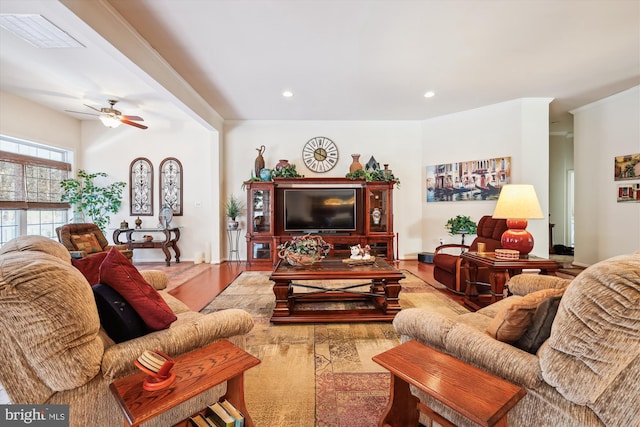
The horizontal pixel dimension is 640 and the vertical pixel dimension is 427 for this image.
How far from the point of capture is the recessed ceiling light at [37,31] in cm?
225

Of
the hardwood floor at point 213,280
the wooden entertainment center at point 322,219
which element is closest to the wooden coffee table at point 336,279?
the hardwood floor at point 213,280

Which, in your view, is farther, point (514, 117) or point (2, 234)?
point (514, 117)

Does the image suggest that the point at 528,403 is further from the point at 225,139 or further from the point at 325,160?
the point at 225,139

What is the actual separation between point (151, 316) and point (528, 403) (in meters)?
1.50

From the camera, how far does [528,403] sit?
0.91 metres

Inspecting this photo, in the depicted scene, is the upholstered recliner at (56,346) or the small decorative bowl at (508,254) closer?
the upholstered recliner at (56,346)

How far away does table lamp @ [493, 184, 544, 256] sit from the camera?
2404 mm

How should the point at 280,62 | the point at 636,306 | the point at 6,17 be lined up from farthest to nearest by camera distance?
the point at 280,62
the point at 6,17
the point at 636,306

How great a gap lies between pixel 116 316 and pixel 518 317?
163cm

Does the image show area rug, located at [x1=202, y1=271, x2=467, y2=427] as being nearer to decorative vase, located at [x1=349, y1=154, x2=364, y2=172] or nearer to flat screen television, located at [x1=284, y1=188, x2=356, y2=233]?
flat screen television, located at [x1=284, y1=188, x2=356, y2=233]

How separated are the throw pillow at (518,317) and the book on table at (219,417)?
1105 millimetres

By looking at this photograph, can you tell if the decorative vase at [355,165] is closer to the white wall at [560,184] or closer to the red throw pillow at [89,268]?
the red throw pillow at [89,268]

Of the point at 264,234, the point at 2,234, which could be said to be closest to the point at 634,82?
the point at 264,234

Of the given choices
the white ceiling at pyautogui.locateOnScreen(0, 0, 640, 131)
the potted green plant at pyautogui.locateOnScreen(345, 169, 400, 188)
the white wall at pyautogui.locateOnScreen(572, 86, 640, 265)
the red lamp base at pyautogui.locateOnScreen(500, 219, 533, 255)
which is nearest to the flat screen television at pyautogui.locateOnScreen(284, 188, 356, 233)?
the potted green plant at pyautogui.locateOnScreen(345, 169, 400, 188)
